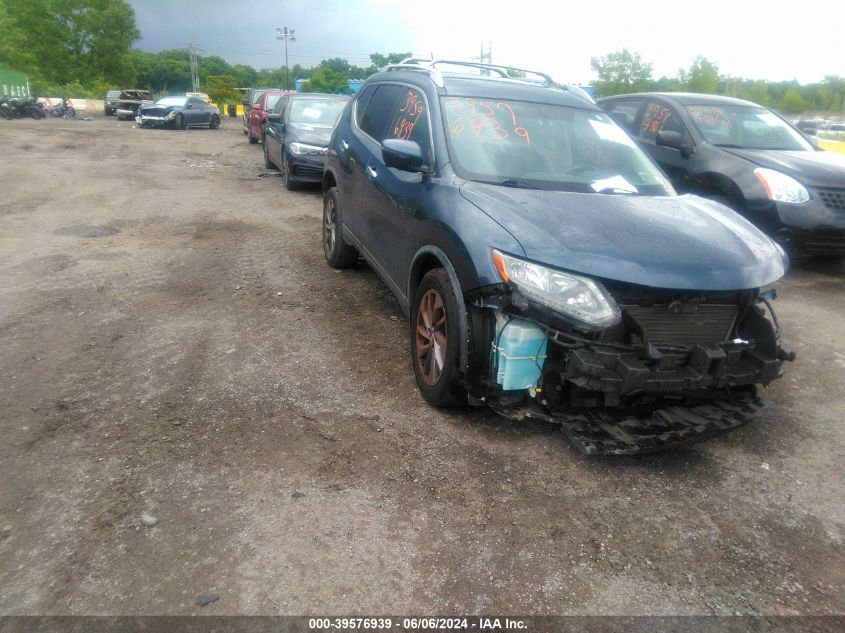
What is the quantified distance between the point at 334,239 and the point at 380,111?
4.94 feet

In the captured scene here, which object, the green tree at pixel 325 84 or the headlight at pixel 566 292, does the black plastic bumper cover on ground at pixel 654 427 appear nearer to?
the headlight at pixel 566 292

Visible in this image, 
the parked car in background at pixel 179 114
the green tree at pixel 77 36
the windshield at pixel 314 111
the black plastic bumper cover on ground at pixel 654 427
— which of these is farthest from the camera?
the green tree at pixel 77 36

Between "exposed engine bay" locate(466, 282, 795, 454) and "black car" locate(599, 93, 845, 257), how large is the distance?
3.54 metres

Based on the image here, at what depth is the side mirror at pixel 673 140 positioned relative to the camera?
667 centimetres

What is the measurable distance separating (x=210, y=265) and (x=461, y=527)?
182 inches

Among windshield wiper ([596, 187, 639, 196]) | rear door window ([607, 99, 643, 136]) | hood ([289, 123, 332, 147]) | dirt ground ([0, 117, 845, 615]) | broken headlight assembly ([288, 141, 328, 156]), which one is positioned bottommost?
dirt ground ([0, 117, 845, 615])

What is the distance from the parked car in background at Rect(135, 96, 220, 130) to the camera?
1075 inches

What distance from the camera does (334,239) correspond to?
615cm

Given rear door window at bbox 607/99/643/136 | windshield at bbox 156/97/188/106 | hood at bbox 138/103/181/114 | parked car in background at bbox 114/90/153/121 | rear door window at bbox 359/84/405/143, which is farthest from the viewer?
parked car in background at bbox 114/90/153/121

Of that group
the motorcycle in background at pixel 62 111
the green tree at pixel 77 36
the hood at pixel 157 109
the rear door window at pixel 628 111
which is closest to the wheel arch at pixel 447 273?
the rear door window at pixel 628 111

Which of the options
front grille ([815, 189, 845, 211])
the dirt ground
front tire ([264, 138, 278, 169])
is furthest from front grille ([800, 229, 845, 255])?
front tire ([264, 138, 278, 169])

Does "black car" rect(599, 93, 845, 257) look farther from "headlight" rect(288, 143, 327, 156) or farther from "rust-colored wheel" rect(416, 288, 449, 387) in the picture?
"headlight" rect(288, 143, 327, 156)

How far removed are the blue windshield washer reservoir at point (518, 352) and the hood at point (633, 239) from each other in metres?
0.33

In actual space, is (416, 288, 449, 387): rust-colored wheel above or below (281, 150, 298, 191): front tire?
below
